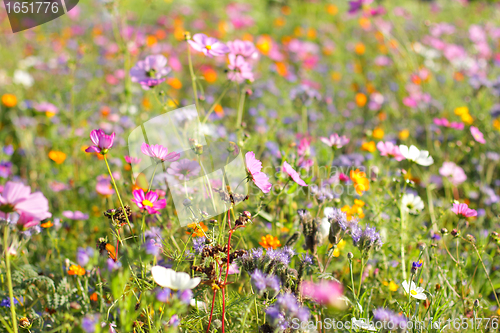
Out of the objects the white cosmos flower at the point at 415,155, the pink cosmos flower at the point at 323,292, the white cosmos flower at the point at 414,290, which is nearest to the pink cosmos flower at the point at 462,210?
the white cosmos flower at the point at 415,155

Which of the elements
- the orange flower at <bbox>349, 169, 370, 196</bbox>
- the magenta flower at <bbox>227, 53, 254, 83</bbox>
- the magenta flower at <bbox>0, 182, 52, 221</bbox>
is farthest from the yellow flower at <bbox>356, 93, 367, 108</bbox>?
the magenta flower at <bbox>0, 182, 52, 221</bbox>

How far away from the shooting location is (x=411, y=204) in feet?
5.61

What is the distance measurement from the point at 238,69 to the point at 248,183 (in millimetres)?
533

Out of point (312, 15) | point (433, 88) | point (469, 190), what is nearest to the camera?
point (469, 190)

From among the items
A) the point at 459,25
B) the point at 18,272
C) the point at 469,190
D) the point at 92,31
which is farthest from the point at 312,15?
the point at 18,272

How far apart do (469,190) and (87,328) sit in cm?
247

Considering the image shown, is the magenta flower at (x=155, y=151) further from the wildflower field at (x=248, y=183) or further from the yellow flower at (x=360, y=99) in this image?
the yellow flower at (x=360, y=99)

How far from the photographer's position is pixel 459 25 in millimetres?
5266

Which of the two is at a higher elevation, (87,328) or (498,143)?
(87,328)

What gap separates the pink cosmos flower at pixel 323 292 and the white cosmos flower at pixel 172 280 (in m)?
0.49

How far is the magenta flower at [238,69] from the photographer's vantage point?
161 cm

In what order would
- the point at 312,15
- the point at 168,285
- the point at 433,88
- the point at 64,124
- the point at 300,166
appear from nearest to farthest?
the point at 168,285 → the point at 300,166 → the point at 64,124 → the point at 433,88 → the point at 312,15

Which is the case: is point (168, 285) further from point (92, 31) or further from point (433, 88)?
point (92, 31)

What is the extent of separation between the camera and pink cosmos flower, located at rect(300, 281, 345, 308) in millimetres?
1281
